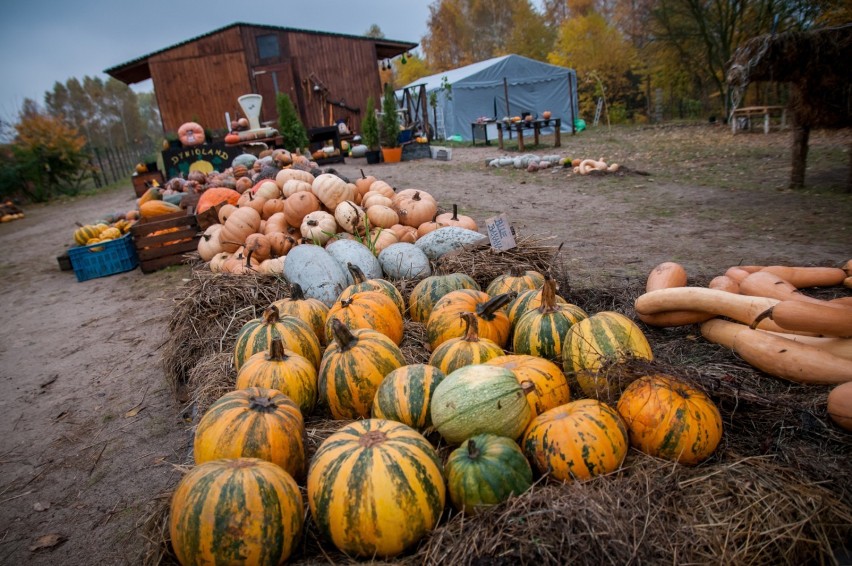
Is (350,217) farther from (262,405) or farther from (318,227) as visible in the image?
(262,405)

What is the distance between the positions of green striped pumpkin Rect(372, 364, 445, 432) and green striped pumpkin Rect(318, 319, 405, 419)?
17cm

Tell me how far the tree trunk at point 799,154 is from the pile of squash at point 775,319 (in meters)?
5.29

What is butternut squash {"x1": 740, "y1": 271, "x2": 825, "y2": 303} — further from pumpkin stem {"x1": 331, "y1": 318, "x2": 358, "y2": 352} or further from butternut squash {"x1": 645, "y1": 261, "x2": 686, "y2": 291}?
pumpkin stem {"x1": 331, "y1": 318, "x2": 358, "y2": 352}

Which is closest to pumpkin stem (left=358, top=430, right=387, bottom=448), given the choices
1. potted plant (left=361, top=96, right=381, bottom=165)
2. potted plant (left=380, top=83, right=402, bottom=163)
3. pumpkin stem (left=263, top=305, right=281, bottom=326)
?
pumpkin stem (left=263, top=305, right=281, bottom=326)

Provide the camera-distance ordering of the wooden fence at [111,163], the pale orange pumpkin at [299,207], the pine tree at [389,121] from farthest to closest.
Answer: the wooden fence at [111,163]
the pine tree at [389,121]
the pale orange pumpkin at [299,207]

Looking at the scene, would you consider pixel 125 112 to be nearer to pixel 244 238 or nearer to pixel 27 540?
pixel 244 238

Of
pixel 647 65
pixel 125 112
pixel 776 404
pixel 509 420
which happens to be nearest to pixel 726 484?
pixel 776 404

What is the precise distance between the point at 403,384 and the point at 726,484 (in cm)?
131

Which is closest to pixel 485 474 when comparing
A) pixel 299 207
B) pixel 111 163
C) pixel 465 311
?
pixel 465 311

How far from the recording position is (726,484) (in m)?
1.79

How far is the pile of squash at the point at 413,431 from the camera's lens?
165 centimetres

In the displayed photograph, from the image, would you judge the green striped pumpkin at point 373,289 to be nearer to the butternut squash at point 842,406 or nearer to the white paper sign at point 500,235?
the white paper sign at point 500,235

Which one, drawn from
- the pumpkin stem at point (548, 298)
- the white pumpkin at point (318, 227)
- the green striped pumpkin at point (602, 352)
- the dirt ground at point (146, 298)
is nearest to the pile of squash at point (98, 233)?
the dirt ground at point (146, 298)

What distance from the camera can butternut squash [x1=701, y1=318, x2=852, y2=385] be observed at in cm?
235
